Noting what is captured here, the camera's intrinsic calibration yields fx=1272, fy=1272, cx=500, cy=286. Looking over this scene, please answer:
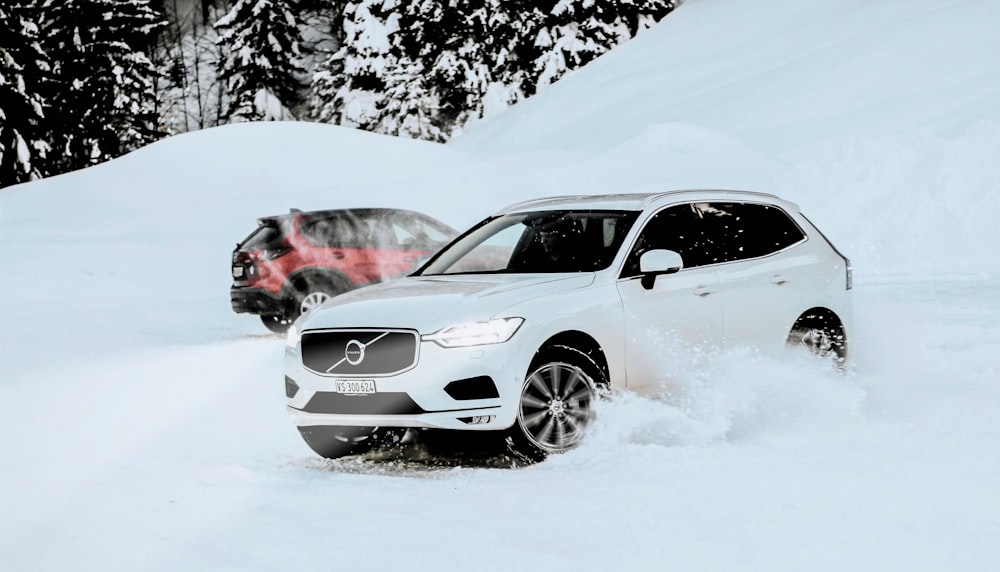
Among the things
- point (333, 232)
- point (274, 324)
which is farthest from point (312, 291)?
point (274, 324)

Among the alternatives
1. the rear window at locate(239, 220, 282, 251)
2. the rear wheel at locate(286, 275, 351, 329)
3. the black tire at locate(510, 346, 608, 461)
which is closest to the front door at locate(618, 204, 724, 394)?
the black tire at locate(510, 346, 608, 461)

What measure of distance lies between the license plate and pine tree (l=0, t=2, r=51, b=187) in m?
39.1

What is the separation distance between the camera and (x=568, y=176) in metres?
25.3

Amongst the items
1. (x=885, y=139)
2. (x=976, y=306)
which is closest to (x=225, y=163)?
(x=885, y=139)

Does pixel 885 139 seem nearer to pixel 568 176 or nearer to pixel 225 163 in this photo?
pixel 568 176

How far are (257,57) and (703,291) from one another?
5523cm

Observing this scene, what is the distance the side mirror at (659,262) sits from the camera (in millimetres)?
7523

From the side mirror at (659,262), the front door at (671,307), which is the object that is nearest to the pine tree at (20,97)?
the front door at (671,307)

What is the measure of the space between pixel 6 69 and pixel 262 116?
18.8 meters

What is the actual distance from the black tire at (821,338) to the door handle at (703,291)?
3.04 ft

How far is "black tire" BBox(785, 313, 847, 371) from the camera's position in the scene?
28.8 ft

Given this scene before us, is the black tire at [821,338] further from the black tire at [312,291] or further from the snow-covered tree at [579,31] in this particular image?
the snow-covered tree at [579,31]

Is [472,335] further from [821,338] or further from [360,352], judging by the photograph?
[821,338]

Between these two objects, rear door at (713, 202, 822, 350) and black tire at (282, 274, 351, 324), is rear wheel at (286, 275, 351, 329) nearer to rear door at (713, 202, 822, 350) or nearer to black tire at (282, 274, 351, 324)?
black tire at (282, 274, 351, 324)
